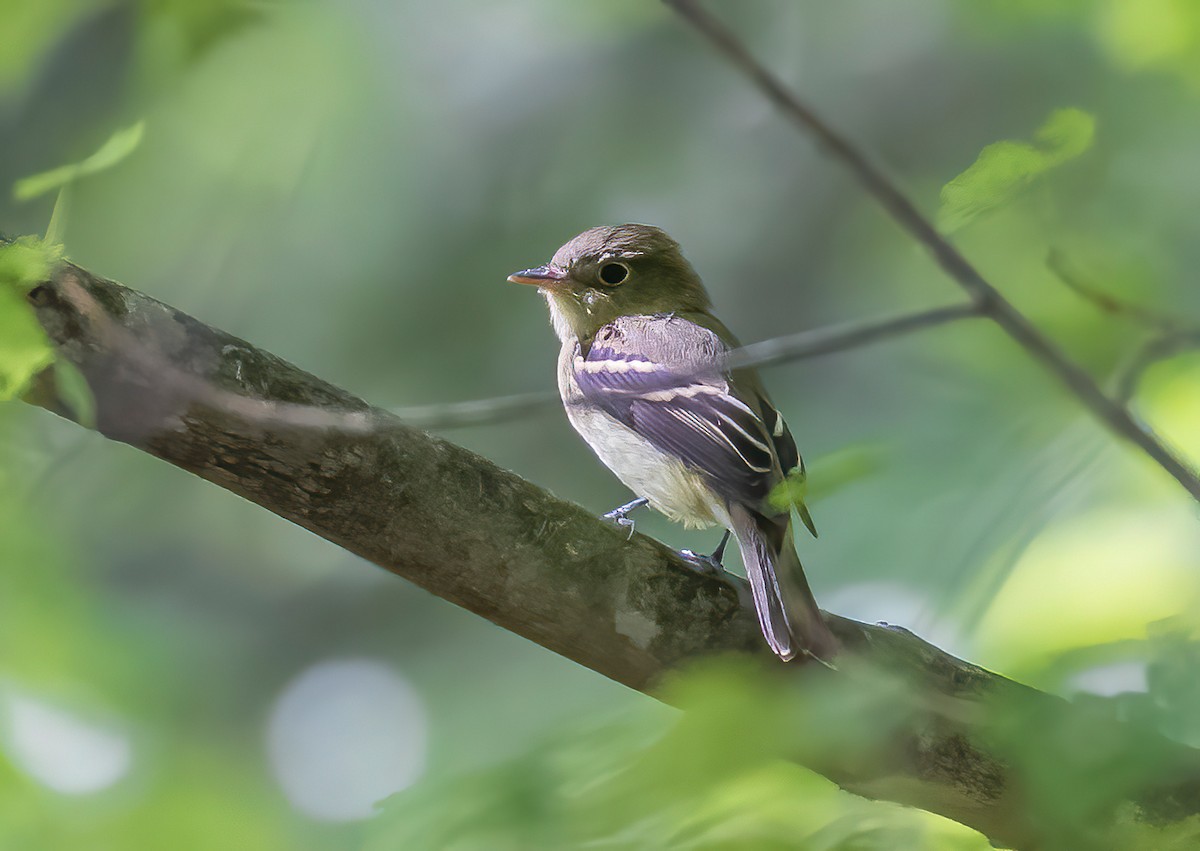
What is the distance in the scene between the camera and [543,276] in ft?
7.63

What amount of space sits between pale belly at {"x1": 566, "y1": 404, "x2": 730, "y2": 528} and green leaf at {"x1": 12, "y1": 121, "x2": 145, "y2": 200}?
1.20 meters

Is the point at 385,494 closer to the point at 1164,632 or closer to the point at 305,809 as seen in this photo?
the point at 1164,632

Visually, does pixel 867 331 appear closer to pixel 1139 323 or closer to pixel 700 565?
pixel 1139 323

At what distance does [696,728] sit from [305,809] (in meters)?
1.61

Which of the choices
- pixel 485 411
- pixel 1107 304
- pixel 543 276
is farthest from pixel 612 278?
pixel 485 411

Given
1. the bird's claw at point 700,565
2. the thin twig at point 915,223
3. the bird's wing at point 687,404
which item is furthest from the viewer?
the bird's wing at point 687,404

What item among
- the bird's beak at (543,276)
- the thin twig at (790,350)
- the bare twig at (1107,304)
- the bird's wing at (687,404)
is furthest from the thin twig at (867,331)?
the bird's beak at (543,276)

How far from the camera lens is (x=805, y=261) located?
3.24 meters

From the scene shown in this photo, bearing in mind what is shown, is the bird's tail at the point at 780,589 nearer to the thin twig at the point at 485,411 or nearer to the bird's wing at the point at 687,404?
the bird's wing at the point at 687,404

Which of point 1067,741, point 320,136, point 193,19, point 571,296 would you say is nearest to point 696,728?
point 1067,741

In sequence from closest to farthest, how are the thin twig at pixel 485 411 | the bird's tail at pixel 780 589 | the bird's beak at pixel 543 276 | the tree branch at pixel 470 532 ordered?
the thin twig at pixel 485 411 < the tree branch at pixel 470 532 < the bird's tail at pixel 780 589 < the bird's beak at pixel 543 276

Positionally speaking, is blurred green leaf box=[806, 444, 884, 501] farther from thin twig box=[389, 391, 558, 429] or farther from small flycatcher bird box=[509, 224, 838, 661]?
small flycatcher bird box=[509, 224, 838, 661]

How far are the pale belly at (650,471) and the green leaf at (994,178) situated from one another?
1297mm

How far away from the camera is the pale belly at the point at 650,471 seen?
198cm
